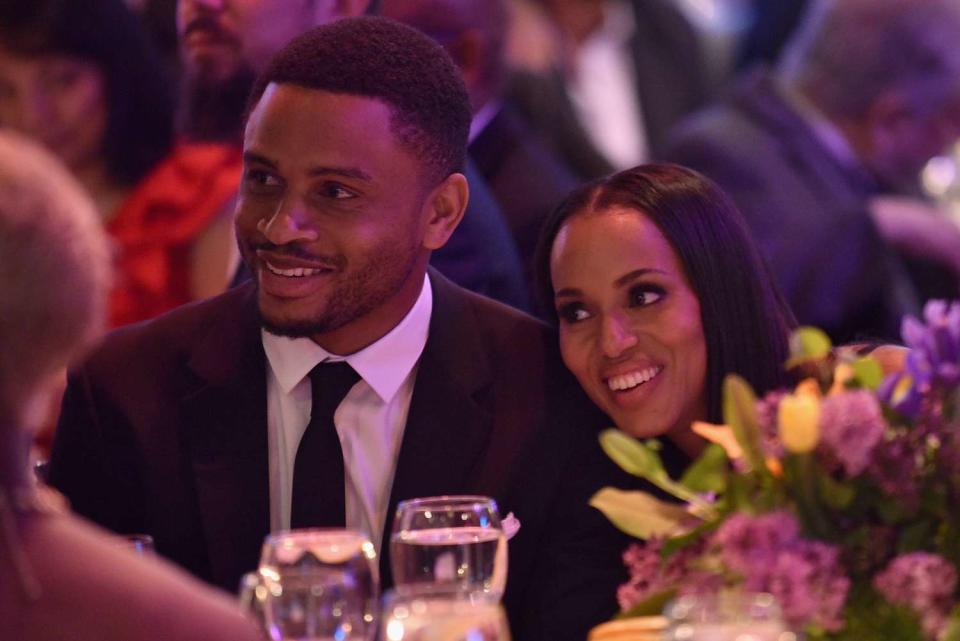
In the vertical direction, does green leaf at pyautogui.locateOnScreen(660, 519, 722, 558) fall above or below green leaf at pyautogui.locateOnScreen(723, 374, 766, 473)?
below

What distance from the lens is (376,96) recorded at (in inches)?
99.8

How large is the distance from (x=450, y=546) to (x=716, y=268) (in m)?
0.79

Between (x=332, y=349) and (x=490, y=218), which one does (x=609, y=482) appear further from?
(x=490, y=218)

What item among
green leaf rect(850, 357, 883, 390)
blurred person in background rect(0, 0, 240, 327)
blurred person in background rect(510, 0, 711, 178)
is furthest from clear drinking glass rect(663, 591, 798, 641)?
blurred person in background rect(510, 0, 711, 178)

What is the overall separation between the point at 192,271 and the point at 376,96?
1500 mm

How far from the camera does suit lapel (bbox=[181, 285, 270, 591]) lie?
8.23ft

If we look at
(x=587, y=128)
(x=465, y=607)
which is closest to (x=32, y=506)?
(x=465, y=607)

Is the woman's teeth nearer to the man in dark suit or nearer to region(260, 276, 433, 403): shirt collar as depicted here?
the man in dark suit

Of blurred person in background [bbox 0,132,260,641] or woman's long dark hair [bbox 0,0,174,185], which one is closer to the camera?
blurred person in background [bbox 0,132,260,641]

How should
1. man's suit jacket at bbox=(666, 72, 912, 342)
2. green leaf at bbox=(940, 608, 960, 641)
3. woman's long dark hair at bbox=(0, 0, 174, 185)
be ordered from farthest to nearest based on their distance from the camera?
man's suit jacket at bbox=(666, 72, 912, 342), woman's long dark hair at bbox=(0, 0, 174, 185), green leaf at bbox=(940, 608, 960, 641)

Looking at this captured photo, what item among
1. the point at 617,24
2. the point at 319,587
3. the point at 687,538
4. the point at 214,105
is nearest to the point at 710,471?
the point at 687,538

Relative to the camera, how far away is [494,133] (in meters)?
3.86

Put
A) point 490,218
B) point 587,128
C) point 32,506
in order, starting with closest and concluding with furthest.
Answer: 1. point 32,506
2. point 490,218
3. point 587,128

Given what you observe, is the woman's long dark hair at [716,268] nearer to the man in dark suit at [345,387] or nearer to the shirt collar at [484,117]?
the man in dark suit at [345,387]
